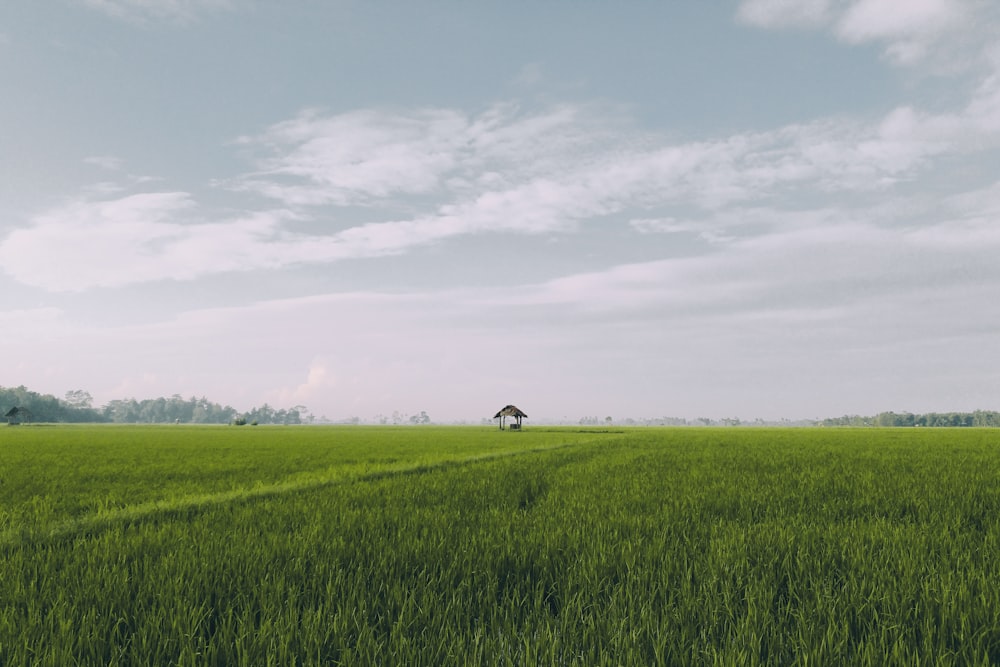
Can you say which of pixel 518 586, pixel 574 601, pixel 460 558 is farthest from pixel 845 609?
pixel 460 558

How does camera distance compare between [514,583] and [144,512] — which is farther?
[144,512]

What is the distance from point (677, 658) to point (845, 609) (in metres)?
1.24

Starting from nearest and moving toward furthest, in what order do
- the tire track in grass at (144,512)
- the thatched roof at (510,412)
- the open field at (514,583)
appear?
the open field at (514,583)
the tire track in grass at (144,512)
the thatched roof at (510,412)

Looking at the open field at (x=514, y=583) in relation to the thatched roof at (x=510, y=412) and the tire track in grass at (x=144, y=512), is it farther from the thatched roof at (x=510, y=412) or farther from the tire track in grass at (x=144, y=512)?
the thatched roof at (x=510, y=412)

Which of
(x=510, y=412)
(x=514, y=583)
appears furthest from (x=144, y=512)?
(x=510, y=412)

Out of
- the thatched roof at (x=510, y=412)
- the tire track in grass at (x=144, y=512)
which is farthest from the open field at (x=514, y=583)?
the thatched roof at (x=510, y=412)

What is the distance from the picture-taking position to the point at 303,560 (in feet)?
13.8

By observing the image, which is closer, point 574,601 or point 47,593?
point 574,601

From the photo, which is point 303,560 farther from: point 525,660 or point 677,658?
point 677,658

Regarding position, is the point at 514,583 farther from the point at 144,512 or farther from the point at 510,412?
the point at 510,412

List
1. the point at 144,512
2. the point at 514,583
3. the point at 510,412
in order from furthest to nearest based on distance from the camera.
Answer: the point at 510,412
the point at 144,512
the point at 514,583

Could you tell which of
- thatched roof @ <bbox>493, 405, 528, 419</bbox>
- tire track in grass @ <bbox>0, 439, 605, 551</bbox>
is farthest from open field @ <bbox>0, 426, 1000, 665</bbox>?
thatched roof @ <bbox>493, 405, 528, 419</bbox>

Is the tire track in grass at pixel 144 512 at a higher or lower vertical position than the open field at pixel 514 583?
lower

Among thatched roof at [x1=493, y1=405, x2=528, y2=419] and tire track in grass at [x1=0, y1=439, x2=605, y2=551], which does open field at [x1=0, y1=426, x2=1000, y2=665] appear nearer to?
tire track in grass at [x1=0, y1=439, x2=605, y2=551]
